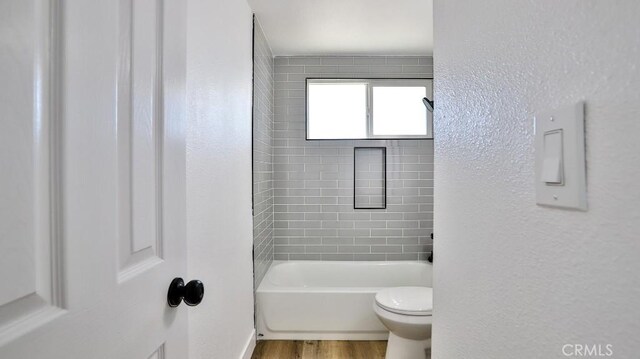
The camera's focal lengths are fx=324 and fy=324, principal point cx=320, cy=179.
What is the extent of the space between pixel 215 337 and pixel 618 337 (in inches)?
62.0

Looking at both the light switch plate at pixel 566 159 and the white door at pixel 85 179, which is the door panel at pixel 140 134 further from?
the light switch plate at pixel 566 159

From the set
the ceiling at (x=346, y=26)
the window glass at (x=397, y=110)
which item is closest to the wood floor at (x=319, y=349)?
the window glass at (x=397, y=110)

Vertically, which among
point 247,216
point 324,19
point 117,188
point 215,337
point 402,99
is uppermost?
point 324,19

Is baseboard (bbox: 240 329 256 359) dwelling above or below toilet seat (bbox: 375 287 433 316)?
below

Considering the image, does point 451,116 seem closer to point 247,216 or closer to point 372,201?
point 247,216

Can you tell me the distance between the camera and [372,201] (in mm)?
3227

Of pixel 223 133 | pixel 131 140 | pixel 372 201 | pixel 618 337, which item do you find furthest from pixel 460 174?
pixel 372 201

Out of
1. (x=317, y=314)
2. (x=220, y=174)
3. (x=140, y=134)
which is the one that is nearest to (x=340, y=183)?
(x=317, y=314)

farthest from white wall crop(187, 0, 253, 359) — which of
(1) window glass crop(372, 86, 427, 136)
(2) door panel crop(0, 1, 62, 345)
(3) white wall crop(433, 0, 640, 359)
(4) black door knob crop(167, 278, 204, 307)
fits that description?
(1) window glass crop(372, 86, 427, 136)

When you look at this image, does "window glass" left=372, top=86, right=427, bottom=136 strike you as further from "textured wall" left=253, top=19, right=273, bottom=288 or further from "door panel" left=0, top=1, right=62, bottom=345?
"door panel" left=0, top=1, right=62, bottom=345

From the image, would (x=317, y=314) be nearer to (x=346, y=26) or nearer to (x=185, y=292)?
(x=185, y=292)

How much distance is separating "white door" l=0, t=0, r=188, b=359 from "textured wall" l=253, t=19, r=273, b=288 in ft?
5.72

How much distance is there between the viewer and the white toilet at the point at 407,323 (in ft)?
6.49

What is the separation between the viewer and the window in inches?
127
